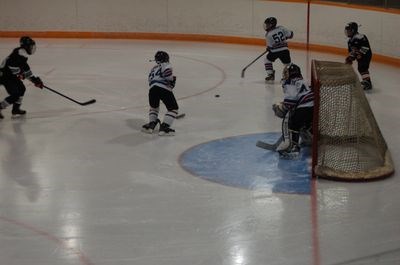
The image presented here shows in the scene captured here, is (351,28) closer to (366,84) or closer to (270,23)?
(366,84)

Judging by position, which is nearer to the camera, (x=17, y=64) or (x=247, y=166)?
(x=247, y=166)

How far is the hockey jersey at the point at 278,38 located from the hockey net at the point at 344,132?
3.35 metres

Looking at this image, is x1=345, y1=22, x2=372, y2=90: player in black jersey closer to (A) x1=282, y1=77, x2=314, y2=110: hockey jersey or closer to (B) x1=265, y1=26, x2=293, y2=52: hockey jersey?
(B) x1=265, y1=26, x2=293, y2=52: hockey jersey

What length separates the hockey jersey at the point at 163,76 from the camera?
7633 mm

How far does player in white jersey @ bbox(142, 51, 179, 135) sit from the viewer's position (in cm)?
764

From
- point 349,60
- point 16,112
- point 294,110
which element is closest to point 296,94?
point 294,110

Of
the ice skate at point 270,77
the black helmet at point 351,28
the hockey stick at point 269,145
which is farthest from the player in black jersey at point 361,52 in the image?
the hockey stick at point 269,145

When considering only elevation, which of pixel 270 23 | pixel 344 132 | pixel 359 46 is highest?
pixel 270 23

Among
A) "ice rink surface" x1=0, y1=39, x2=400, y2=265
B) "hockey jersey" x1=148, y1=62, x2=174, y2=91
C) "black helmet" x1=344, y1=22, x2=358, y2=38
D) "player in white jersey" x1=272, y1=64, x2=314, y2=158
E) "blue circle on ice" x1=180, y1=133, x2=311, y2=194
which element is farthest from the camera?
"black helmet" x1=344, y1=22, x2=358, y2=38

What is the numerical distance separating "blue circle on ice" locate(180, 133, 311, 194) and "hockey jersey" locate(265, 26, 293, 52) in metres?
2.96

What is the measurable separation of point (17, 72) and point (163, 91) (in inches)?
68.8

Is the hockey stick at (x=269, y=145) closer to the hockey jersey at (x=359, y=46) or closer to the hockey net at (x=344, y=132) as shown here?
the hockey net at (x=344, y=132)

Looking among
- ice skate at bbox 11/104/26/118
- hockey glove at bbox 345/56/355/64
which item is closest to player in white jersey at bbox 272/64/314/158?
hockey glove at bbox 345/56/355/64

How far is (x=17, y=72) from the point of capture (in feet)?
27.5
